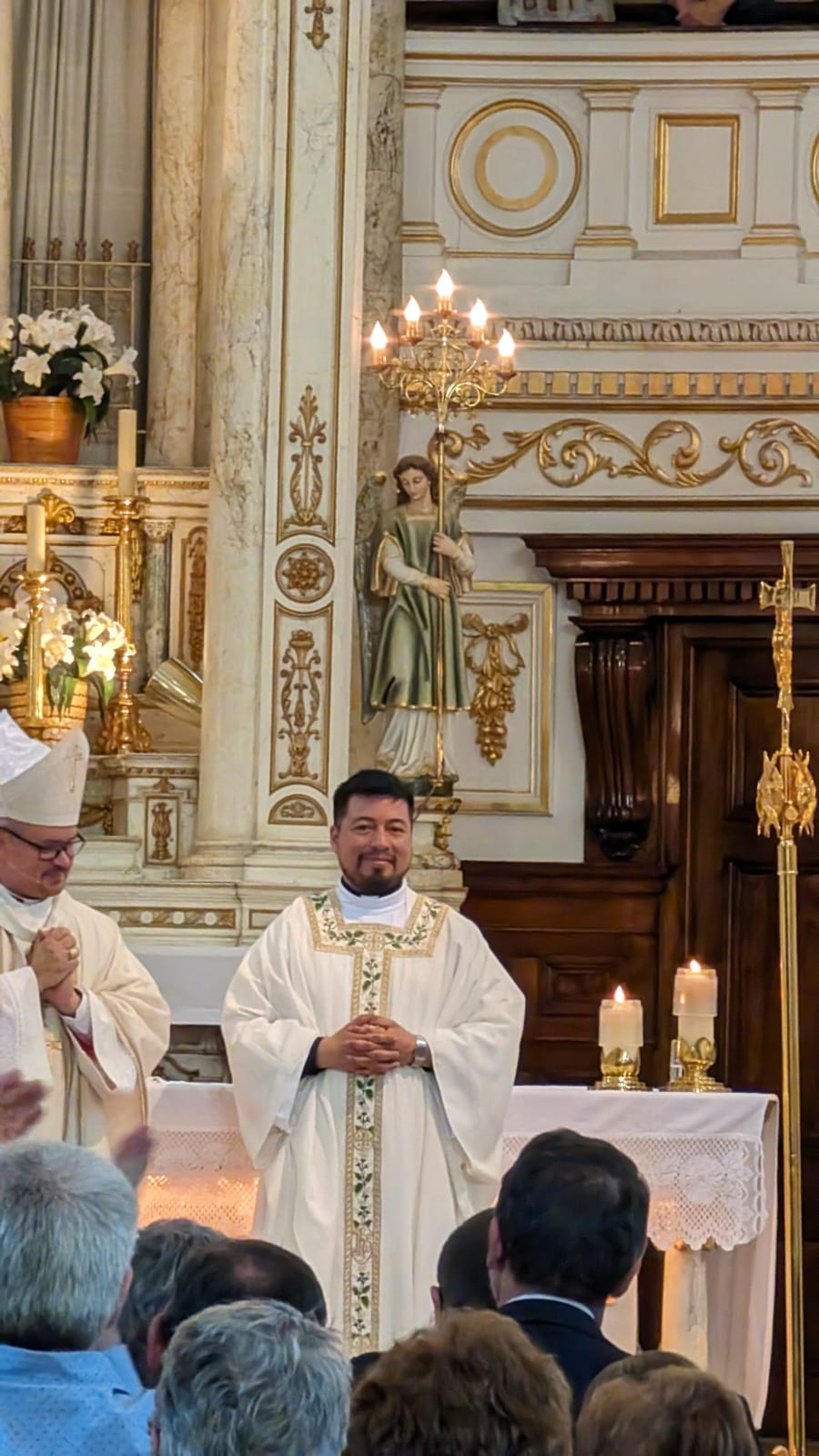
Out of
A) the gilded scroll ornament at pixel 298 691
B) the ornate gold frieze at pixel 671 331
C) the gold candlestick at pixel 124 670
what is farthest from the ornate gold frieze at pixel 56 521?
the ornate gold frieze at pixel 671 331

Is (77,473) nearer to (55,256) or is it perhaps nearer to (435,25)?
(55,256)

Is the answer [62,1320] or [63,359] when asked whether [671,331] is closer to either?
[63,359]

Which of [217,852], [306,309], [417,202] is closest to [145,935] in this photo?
[217,852]

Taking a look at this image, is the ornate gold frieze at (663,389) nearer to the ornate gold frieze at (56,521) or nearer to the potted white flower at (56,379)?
the potted white flower at (56,379)

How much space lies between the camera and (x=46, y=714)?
7984mm

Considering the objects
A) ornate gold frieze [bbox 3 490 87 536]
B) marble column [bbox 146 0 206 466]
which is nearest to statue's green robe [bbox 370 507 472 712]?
ornate gold frieze [bbox 3 490 87 536]

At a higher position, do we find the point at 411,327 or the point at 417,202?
the point at 417,202

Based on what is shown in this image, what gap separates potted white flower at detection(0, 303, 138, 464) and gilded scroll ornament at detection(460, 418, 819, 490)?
1.59 m

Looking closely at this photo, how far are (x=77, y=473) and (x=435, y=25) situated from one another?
2555mm

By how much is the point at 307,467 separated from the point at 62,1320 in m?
5.46

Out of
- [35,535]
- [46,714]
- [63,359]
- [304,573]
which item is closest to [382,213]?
[63,359]

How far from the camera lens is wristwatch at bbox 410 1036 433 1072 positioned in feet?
20.9

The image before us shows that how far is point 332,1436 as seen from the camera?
283 cm

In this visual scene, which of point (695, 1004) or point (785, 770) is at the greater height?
point (785, 770)
